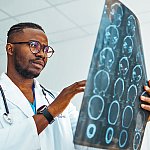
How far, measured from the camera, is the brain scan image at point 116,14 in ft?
2.72

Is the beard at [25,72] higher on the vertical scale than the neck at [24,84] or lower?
higher

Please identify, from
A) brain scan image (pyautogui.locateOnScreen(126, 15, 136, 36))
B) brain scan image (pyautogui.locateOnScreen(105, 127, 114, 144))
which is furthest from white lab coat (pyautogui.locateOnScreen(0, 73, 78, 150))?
brain scan image (pyautogui.locateOnScreen(126, 15, 136, 36))

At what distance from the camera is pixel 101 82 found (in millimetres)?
795

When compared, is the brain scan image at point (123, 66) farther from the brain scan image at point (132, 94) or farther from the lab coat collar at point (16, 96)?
the lab coat collar at point (16, 96)

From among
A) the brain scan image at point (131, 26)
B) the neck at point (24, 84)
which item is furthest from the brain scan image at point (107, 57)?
the neck at point (24, 84)

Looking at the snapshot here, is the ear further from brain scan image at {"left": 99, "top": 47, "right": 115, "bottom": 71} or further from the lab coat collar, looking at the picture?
brain scan image at {"left": 99, "top": 47, "right": 115, "bottom": 71}

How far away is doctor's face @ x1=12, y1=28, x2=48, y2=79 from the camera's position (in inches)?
47.0

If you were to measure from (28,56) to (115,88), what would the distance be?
19.0 inches

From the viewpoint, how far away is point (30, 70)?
4.01 ft

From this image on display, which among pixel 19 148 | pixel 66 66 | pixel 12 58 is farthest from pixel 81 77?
pixel 19 148

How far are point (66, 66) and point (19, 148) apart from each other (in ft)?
8.02

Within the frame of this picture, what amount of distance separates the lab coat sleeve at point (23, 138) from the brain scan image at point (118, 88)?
316 mm

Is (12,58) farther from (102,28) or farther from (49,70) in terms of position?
(49,70)

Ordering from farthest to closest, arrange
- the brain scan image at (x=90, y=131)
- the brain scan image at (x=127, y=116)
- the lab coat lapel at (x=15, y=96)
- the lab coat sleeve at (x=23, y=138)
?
the lab coat lapel at (x=15, y=96)
the lab coat sleeve at (x=23, y=138)
the brain scan image at (x=127, y=116)
the brain scan image at (x=90, y=131)
